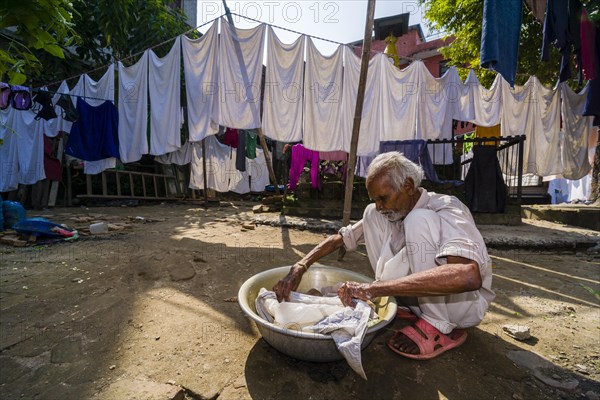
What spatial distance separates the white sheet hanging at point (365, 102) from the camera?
15.2ft

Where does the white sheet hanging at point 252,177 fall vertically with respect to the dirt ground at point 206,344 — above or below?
above

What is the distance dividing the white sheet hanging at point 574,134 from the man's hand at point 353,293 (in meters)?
7.08

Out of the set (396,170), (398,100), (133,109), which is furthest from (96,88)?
(396,170)

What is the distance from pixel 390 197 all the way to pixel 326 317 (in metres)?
0.74

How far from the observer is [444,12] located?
7781 millimetres

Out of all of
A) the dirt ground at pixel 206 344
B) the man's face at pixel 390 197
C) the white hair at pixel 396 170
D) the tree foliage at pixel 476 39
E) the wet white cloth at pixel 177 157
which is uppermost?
the tree foliage at pixel 476 39

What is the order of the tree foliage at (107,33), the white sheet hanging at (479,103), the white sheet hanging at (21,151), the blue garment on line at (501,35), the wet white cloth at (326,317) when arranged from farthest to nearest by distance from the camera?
the tree foliage at (107,33) < the white sheet hanging at (21,151) < the white sheet hanging at (479,103) < the blue garment on line at (501,35) < the wet white cloth at (326,317)

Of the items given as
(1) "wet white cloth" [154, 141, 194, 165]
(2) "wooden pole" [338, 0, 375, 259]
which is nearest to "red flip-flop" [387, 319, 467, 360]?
(2) "wooden pole" [338, 0, 375, 259]

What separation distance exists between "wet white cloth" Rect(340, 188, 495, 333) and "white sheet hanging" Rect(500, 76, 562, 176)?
544cm

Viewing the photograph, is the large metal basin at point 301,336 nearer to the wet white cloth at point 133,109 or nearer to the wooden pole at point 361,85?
the wooden pole at point 361,85

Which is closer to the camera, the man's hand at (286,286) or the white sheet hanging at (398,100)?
the man's hand at (286,286)

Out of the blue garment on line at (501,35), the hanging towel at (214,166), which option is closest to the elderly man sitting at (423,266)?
the blue garment on line at (501,35)

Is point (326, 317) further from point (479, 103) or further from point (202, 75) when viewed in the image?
point (479, 103)

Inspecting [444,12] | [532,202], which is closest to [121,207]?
[444,12]
